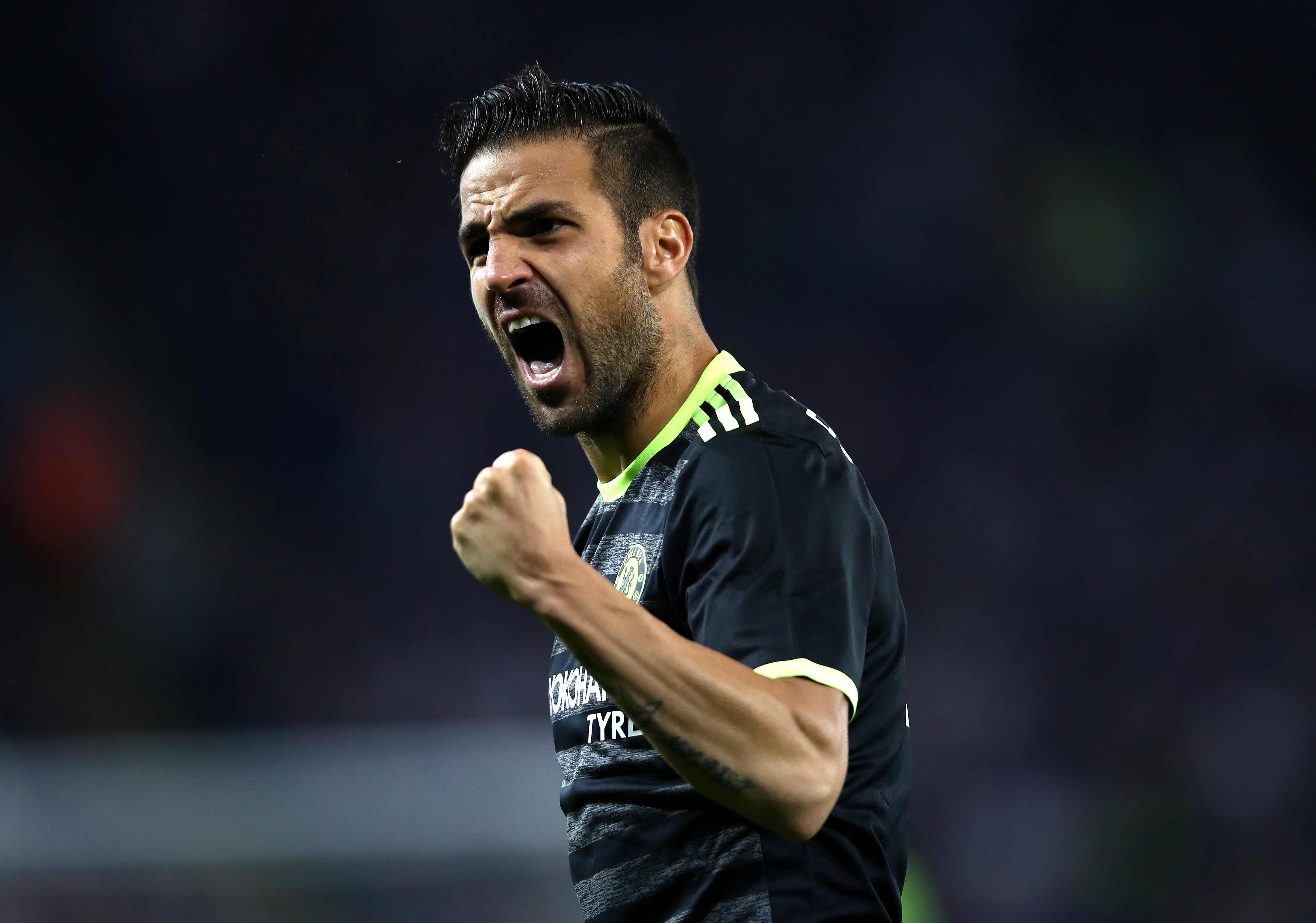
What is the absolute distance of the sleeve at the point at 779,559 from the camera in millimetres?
1408

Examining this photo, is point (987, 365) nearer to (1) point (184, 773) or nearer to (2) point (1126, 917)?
(2) point (1126, 917)

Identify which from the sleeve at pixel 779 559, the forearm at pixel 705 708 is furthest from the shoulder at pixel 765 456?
the forearm at pixel 705 708

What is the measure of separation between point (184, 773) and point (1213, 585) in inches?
215

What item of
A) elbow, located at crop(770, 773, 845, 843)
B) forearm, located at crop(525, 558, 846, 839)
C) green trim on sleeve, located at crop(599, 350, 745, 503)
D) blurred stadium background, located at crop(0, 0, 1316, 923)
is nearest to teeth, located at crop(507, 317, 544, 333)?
green trim on sleeve, located at crop(599, 350, 745, 503)

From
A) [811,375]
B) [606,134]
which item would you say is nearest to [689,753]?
[606,134]

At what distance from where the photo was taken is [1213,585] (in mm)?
6770

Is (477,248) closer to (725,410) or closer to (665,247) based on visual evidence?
(665,247)

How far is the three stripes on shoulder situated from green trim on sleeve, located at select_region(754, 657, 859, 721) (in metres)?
0.39

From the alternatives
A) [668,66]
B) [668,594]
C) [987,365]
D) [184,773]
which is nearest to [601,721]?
[668,594]

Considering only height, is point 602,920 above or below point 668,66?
below

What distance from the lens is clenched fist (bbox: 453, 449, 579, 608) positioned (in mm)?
1367

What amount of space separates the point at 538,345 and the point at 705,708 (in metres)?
0.90

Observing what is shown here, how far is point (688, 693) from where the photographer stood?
4.33ft

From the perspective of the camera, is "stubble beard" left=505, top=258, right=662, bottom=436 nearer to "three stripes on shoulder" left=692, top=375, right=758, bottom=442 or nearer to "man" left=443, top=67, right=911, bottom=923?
"man" left=443, top=67, right=911, bottom=923
